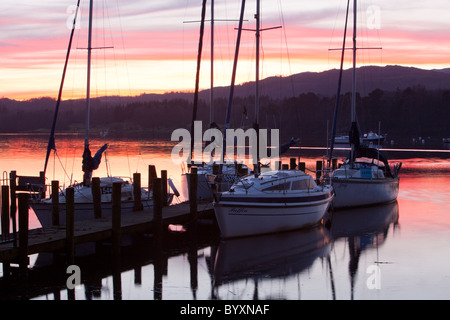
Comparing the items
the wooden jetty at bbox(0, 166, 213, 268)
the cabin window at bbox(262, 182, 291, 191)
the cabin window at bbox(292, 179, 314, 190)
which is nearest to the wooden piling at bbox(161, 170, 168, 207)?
the wooden jetty at bbox(0, 166, 213, 268)

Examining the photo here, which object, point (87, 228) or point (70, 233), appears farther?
point (87, 228)

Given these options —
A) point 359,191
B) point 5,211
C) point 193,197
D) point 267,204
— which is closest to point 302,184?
point 267,204

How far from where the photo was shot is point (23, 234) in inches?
705

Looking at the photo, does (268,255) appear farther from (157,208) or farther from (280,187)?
(157,208)

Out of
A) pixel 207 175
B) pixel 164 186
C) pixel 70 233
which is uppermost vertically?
pixel 207 175

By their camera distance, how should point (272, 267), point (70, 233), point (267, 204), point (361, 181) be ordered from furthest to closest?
point (361, 181) → point (267, 204) → point (272, 267) → point (70, 233)

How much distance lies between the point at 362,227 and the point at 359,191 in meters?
4.10

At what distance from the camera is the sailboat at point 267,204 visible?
2283 cm

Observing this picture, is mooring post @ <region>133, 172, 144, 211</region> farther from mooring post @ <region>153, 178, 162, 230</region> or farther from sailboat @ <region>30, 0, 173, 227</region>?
mooring post @ <region>153, 178, 162, 230</region>

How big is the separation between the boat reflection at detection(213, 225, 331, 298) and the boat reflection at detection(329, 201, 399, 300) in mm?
926

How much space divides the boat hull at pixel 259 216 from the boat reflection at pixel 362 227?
5.25 feet

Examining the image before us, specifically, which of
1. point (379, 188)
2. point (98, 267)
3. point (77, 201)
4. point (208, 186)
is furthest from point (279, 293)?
point (379, 188)

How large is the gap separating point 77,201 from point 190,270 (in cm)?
681

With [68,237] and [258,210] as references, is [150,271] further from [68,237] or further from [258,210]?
[258,210]
